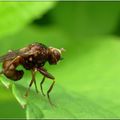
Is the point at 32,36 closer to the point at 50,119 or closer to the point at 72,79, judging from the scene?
the point at 72,79

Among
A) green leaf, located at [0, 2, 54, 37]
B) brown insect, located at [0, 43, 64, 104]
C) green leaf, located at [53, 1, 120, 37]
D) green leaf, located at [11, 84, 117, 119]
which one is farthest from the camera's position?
green leaf, located at [53, 1, 120, 37]

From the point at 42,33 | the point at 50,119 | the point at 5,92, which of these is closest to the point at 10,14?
the point at 5,92

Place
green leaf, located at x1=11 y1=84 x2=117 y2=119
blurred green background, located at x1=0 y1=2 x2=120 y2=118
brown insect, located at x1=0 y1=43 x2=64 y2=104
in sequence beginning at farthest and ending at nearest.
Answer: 1. brown insect, located at x1=0 y1=43 x2=64 y2=104
2. blurred green background, located at x1=0 y1=2 x2=120 y2=118
3. green leaf, located at x1=11 y1=84 x2=117 y2=119

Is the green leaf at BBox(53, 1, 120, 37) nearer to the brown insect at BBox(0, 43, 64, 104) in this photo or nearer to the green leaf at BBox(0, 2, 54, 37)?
the green leaf at BBox(0, 2, 54, 37)

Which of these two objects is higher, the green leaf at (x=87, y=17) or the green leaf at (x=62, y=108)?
the green leaf at (x=62, y=108)

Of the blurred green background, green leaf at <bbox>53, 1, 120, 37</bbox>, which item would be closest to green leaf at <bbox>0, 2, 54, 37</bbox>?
the blurred green background

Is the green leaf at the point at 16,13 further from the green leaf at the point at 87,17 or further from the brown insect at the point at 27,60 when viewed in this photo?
the green leaf at the point at 87,17

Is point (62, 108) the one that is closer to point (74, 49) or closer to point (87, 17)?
point (74, 49)

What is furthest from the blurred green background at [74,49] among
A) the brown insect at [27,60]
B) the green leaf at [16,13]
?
the brown insect at [27,60]
